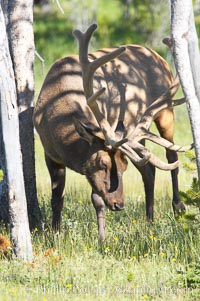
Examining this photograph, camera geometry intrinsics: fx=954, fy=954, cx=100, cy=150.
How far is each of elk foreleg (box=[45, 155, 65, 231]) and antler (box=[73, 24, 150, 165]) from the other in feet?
4.05

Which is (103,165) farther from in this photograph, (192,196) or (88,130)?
(192,196)

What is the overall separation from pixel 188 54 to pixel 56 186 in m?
3.06

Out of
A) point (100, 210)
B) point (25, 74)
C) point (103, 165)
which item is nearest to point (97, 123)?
point (103, 165)

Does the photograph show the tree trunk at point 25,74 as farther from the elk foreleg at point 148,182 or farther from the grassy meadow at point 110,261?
the elk foreleg at point 148,182

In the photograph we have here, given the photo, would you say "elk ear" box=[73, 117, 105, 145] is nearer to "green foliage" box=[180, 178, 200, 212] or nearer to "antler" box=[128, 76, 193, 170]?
"antler" box=[128, 76, 193, 170]

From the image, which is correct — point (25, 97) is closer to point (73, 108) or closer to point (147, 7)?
point (73, 108)

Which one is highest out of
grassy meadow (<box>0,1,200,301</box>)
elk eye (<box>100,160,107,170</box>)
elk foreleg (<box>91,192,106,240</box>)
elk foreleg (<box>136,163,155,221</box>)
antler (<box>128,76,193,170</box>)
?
antler (<box>128,76,193,170</box>)

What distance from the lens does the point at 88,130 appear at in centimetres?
982

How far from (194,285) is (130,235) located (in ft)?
6.29

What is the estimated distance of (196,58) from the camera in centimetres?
844

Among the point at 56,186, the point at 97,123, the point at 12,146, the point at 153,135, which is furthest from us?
the point at 56,186

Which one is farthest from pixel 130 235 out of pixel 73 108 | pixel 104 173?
pixel 73 108

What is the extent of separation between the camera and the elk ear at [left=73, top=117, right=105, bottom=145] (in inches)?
386

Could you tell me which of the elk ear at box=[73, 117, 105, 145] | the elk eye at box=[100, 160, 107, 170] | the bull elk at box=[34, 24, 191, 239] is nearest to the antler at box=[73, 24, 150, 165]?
the bull elk at box=[34, 24, 191, 239]
